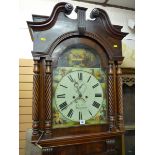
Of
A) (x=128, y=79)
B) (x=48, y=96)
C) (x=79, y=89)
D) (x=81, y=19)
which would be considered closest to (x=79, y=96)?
(x=79, y=89)

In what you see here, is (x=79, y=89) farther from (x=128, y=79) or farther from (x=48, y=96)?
(x=128, y=79)

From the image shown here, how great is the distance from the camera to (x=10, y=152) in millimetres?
372

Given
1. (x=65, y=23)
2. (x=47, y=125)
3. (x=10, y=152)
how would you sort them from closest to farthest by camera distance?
(x=10, y=152)
(x=47, y=125)
(x=65, y=23)

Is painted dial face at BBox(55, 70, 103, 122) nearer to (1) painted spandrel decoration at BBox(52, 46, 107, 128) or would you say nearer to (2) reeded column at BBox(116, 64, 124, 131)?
(1) painted spandrel decoration at BBox(52, 46, 107, 128)

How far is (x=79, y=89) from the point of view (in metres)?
1.23

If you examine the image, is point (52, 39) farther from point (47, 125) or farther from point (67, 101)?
point (47, 125)

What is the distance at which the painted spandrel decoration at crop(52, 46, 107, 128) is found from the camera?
118 centimetres

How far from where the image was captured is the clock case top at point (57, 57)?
113 cm

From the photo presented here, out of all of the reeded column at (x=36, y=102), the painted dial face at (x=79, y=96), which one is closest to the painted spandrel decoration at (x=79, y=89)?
the painted dial face at (x=79, y=96)

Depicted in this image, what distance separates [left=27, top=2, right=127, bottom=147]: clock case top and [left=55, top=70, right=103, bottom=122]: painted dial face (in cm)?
7

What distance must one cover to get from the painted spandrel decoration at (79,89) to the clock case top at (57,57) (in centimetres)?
4

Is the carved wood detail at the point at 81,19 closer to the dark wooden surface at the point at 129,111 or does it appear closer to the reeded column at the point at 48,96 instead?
the reeded column at the point at 48,96
